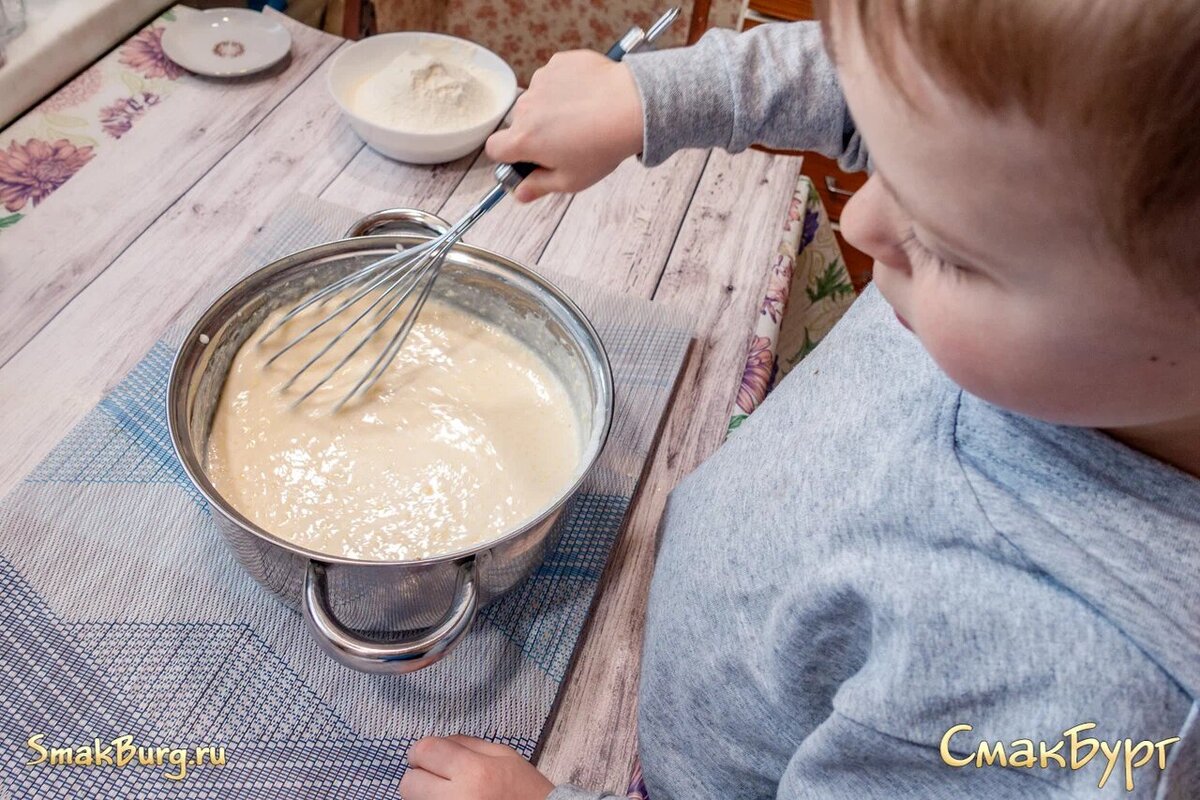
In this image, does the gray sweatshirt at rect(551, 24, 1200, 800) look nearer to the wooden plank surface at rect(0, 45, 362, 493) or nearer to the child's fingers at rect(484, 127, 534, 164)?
the child's fingers at rect(484, 127, 534, 164)

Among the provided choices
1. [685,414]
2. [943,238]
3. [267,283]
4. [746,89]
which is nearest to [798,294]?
[685,414]

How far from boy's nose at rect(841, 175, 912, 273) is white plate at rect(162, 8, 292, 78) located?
0.78 metres

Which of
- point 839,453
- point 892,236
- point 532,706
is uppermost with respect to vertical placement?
point 892,236

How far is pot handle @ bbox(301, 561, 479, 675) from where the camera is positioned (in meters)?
0.44

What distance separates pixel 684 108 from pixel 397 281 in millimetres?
245

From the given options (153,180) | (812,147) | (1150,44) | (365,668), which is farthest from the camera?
(153,180)

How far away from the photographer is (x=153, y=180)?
792mm

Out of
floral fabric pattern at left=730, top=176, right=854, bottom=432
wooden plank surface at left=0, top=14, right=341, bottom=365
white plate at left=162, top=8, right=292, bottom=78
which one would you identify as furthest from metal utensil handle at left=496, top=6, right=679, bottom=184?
white plate at left=162, top=8, right=292, bottom=78

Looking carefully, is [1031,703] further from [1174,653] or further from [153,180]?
[153,180]

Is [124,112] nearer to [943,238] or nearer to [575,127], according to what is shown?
[575,127]

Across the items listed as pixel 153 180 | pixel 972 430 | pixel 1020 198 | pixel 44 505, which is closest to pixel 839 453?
pixel 972 430

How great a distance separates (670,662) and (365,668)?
0.18 meters

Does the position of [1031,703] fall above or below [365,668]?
above

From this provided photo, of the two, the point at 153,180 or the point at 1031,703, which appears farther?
the point at 153,180
